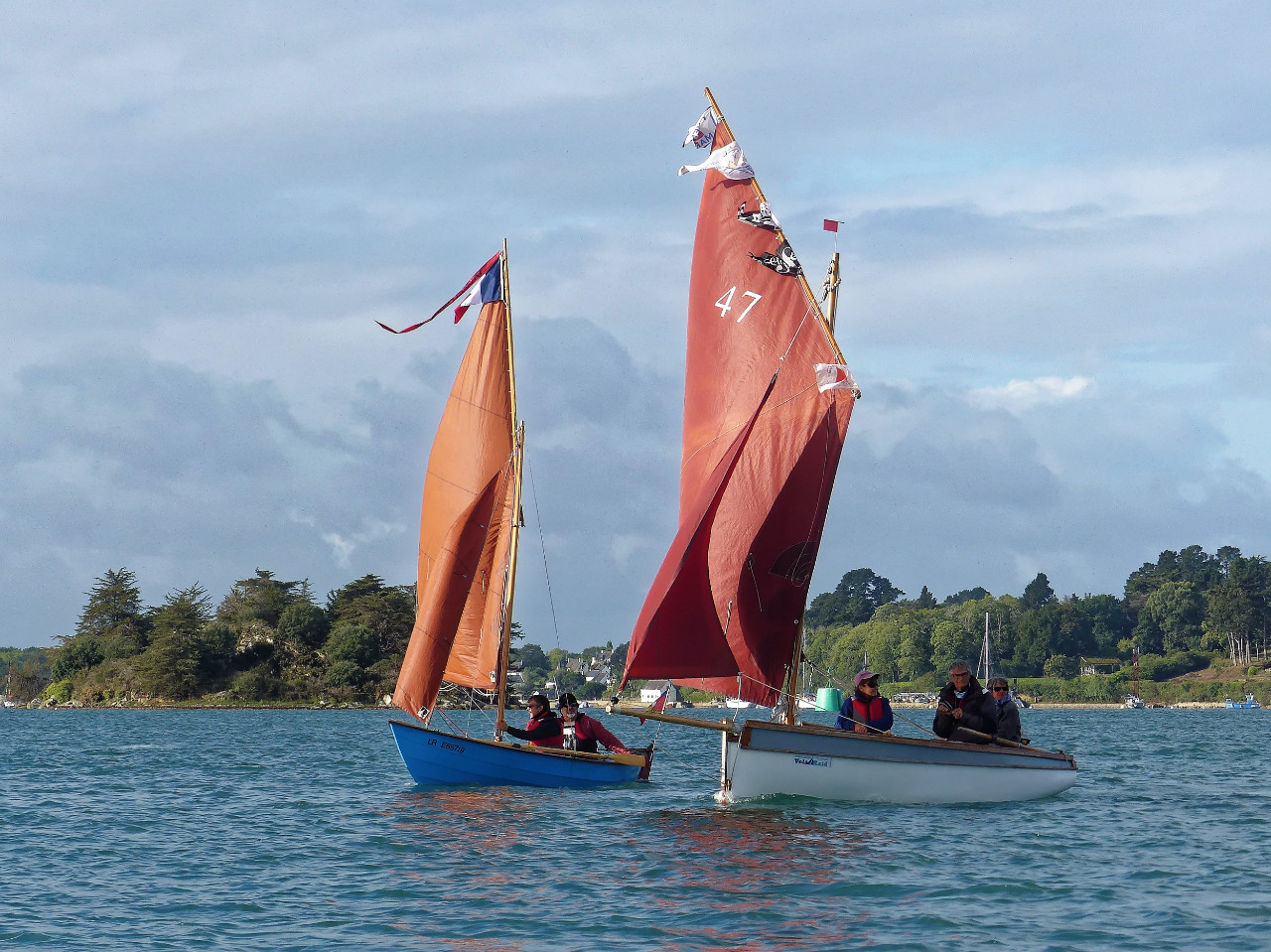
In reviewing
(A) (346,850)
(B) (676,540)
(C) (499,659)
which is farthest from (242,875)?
(C) (499,659)

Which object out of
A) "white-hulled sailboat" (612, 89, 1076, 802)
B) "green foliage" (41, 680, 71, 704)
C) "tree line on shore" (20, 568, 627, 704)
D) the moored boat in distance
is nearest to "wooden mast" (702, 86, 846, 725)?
"white-hulled sailboat" (612, 89, 1076, 802)

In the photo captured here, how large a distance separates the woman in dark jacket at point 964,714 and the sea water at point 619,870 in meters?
1.60

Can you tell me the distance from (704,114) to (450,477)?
11797 millimetres

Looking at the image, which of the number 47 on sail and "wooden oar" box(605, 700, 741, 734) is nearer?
"wooden oar" box(605, 700, 741, 734)

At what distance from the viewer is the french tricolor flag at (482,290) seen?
3969 cm

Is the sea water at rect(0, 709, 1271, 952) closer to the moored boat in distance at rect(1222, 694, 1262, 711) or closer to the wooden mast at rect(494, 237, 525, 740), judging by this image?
the wooden mast at rect(494, 237, 525, 740)

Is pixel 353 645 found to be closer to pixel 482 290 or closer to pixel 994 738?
pixel 482 290

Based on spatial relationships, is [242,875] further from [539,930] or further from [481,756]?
[481,756]

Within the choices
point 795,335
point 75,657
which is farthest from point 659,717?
point 75,657

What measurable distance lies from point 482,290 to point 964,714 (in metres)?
17.7

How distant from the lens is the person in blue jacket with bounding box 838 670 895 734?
2984cm

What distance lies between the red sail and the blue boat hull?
2.27 meters

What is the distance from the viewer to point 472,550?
123 feet

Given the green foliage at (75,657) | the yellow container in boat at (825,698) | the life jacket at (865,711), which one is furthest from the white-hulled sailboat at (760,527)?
the green foliage at (75,657)
